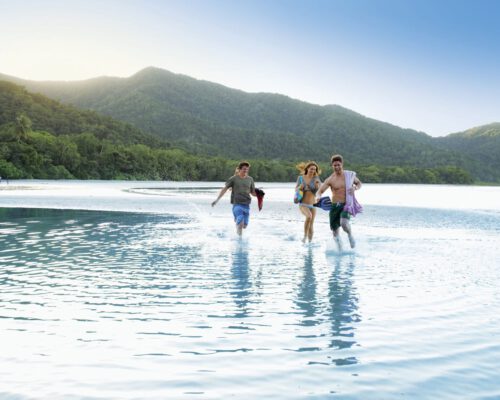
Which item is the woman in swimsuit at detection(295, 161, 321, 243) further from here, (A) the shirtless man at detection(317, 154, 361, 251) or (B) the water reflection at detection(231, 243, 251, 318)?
(B) the water reflection at detection(231, 243, 251, 318)

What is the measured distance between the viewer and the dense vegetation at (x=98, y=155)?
90500 millimetres

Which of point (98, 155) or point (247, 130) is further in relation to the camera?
point (247, 130)

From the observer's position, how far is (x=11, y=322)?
20.2 feet

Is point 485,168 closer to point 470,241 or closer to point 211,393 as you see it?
point 470,241

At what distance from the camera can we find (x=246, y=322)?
631 cm

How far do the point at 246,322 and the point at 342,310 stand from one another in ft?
4.21

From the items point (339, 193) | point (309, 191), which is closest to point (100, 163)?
point (309, 191)

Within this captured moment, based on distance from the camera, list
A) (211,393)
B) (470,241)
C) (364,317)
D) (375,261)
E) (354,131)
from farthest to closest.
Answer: (354,131) < (470,241) < (375,261) < (364,317) < (211,393)

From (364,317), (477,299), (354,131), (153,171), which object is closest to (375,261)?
(477,299)

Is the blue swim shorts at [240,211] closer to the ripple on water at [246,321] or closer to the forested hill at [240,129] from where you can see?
the ripple on water at [246,321]

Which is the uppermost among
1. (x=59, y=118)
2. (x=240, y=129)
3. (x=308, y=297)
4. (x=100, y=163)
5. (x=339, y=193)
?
(x=240, y=129)

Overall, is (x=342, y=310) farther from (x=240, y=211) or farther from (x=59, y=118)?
(x=59, y=118)

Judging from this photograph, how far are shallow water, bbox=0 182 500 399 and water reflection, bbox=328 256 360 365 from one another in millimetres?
22

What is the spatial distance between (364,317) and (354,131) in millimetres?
177625
